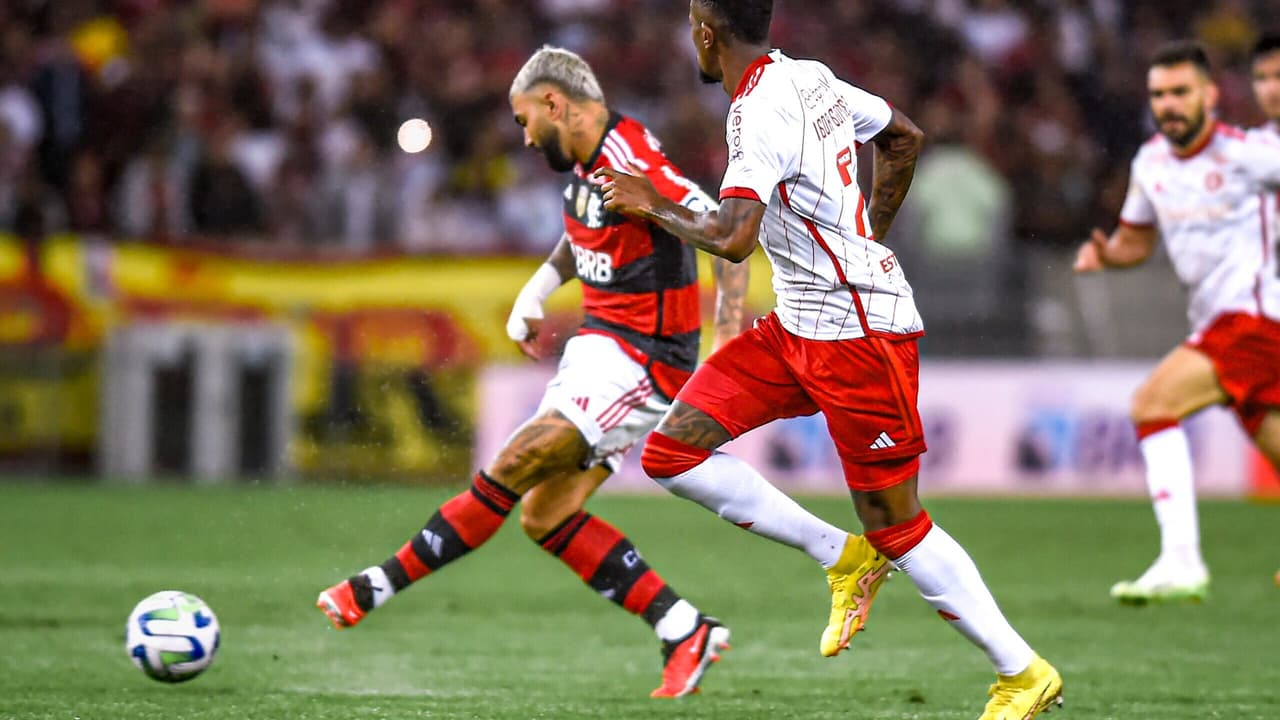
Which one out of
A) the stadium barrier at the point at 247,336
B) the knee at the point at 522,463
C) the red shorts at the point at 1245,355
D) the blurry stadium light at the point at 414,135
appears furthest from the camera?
the blurry stadium light at the point at 414,135

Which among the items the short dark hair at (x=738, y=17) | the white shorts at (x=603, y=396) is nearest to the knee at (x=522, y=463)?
the white shorts at (x=603, y=396)

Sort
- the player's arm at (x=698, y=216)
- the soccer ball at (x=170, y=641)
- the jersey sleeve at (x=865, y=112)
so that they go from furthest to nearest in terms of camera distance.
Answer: the soccer ball at (x=170, y=641) < the jersey sleeve at (x=865, y=112) < the player's arm at (x=698, y=216)

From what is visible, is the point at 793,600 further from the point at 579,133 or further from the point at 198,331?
the point at 198,331

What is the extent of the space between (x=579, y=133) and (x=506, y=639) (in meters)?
2.24

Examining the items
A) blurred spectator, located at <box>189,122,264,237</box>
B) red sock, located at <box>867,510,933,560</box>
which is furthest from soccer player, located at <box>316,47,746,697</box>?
blurred spectator, located at <box>189,122,264,237</box>

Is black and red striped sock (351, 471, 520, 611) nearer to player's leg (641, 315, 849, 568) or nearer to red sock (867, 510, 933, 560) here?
player's leg (641, 315, 849, 568)

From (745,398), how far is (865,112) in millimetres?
949

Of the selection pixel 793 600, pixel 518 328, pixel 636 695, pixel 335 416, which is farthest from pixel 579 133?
pixel 335 416

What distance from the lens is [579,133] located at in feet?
21.2

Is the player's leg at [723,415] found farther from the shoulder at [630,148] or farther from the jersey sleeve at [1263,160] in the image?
the jersey sleeve at [1263,160]

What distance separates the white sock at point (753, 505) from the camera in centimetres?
552

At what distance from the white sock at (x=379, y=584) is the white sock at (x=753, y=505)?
3.82 feet

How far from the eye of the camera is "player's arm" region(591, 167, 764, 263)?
16.0 feet

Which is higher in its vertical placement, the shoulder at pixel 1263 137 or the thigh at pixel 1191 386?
the shoulder at pixel 1263 137
